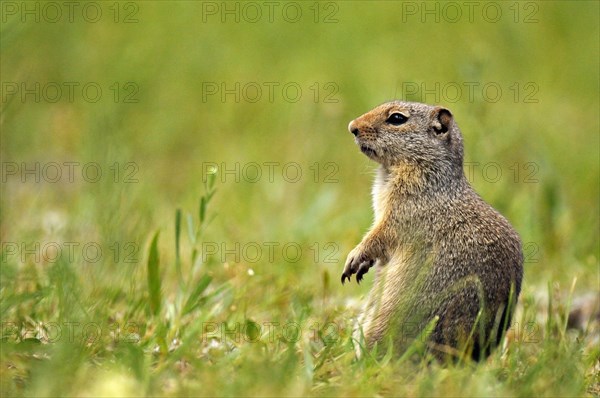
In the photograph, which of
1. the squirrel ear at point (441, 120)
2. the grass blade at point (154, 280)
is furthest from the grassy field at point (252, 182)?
the squirrel ear at point (441, 120)

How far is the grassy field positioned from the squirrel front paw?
27cm

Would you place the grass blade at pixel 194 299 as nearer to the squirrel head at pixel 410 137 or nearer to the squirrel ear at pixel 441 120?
the squirrel head at pixel 410 137

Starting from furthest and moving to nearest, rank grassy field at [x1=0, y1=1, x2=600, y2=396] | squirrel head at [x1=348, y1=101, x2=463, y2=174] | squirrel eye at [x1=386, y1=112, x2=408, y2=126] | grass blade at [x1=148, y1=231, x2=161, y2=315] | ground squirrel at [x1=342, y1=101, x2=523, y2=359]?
squirrel eye at [x1=386, y1=112, x2=408, y2=126]
squirrel head at [x1=348, y1=101, x2=463, y2=174]
grass blade at [x1=148, y1=231, x2=161, y2=315]
ground squirrel at [x1=342, y1=101, x2=523, y2=359]
grassy field at [x1=0, y1=1, x2=600, y2=396]

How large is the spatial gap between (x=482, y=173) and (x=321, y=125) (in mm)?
2395

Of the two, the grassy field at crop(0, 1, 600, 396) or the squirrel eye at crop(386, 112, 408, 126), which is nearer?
the grassy field at crop(0, 1, 600, 396)

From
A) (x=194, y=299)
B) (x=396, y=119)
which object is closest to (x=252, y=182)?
(x=396, y=119)

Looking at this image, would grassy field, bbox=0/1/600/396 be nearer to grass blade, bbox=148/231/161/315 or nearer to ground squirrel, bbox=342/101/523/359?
grass blade, bbox=148/231/161/315

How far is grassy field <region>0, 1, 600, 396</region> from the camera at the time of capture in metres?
3.91

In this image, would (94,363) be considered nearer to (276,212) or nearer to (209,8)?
(276,212)

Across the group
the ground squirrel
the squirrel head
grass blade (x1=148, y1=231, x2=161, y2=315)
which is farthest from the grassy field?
the squirrel head

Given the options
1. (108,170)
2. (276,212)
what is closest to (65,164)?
(276,212)

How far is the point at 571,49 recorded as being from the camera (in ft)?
39.9

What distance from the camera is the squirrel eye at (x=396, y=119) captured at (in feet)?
17.5

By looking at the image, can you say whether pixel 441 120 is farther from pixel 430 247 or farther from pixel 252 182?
pixel 252 182
